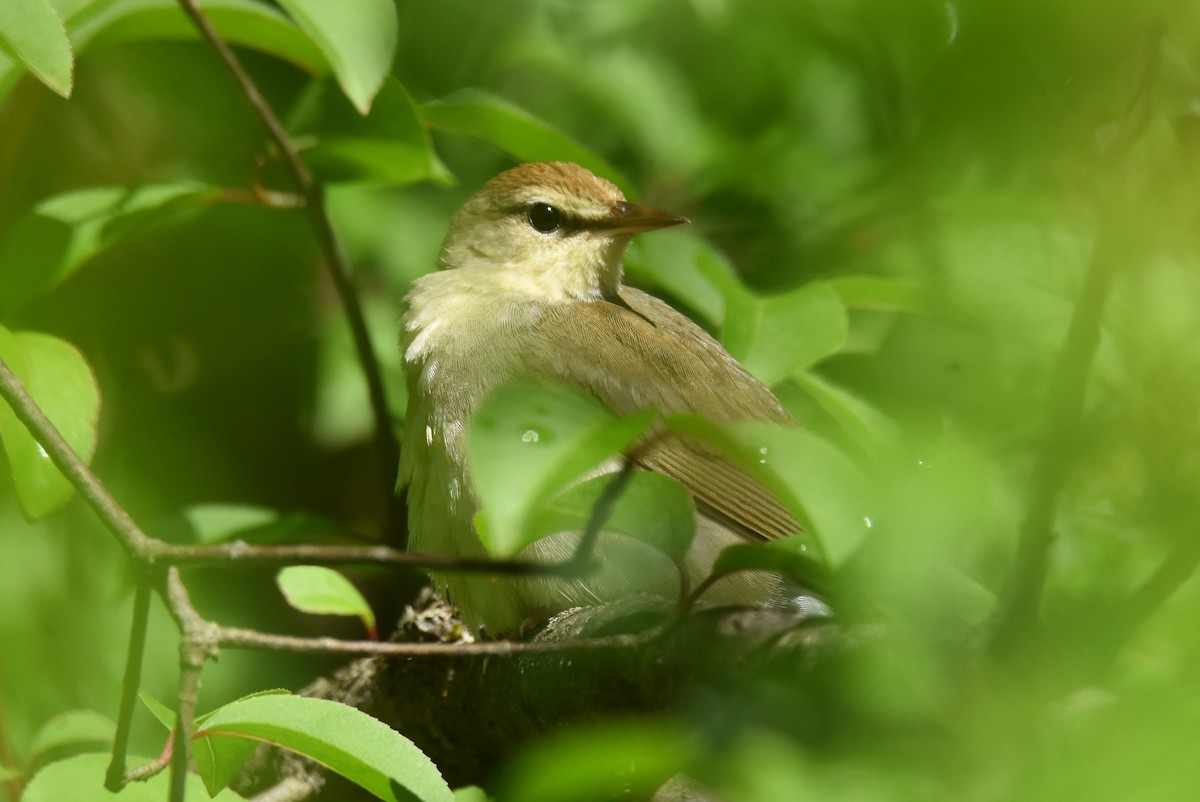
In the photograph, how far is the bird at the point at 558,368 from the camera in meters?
→ 3.00

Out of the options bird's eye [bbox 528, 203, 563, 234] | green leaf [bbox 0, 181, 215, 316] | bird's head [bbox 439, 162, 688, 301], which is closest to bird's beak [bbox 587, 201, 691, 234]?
bird's head [bbox 439, 162, 688, 301]

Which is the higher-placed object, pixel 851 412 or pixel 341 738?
pixel 851 412

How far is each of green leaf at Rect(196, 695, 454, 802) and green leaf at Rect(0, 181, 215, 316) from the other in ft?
4.35

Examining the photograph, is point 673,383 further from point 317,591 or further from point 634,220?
point 317,591

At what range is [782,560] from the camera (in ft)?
5.16

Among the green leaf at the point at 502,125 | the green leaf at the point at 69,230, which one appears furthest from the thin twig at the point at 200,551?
the green leaf at the point at 502,125

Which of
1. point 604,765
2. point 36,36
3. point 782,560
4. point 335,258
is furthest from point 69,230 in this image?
point 604,765

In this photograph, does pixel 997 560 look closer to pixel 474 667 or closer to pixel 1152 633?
pixel 1152 633

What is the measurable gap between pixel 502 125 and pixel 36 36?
126 cm

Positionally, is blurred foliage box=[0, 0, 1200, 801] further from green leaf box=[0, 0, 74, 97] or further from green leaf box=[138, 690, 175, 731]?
green leaf box=[138, 690, 175, 731]

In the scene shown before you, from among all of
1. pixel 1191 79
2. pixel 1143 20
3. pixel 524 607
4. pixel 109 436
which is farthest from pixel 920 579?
pixel 109 436

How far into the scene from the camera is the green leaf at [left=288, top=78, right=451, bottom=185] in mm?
3004

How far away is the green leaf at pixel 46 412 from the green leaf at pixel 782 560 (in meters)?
1.30

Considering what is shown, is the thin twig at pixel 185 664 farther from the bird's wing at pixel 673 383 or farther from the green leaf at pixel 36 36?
the bird's wing at pixel 673 383
